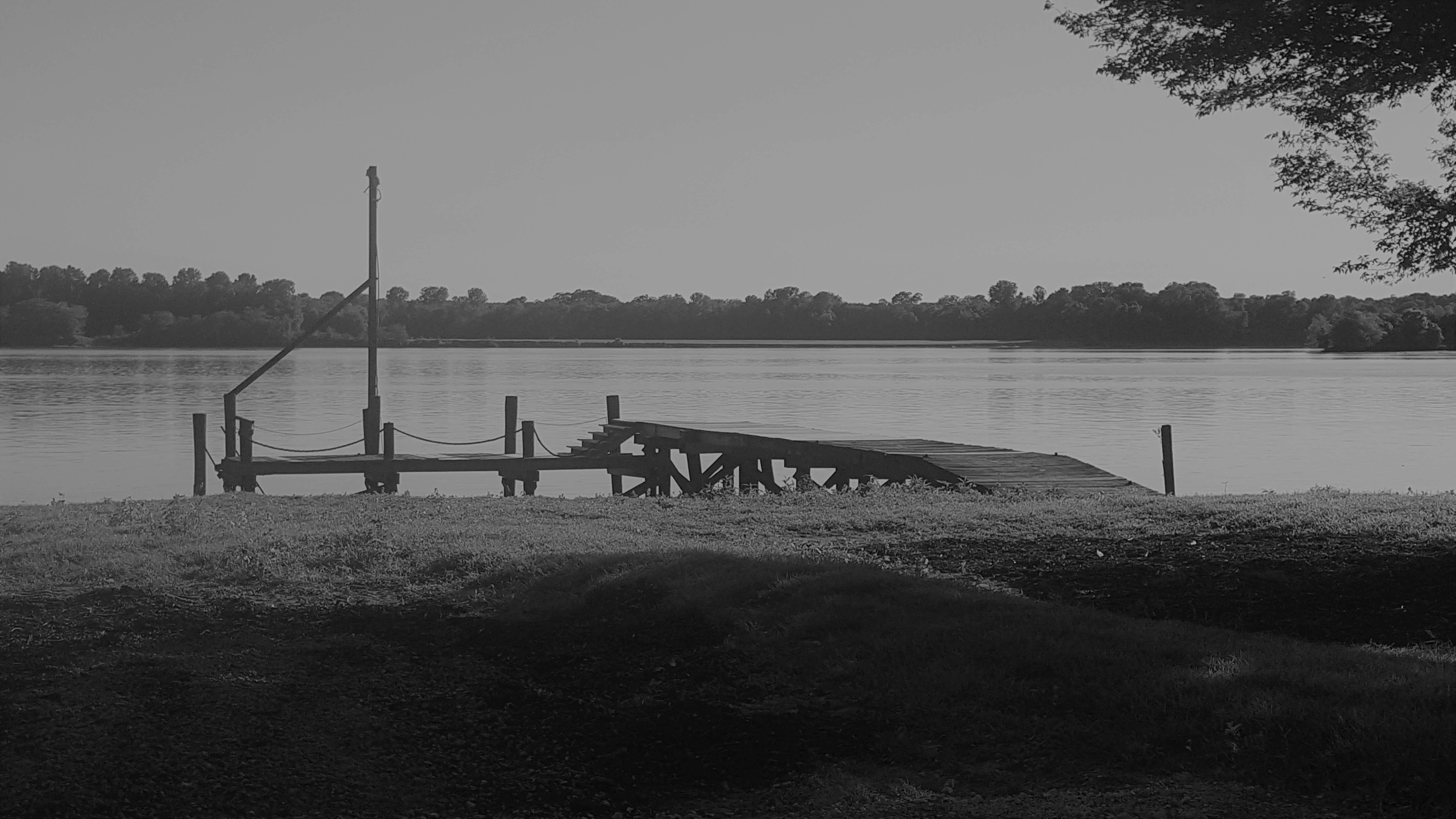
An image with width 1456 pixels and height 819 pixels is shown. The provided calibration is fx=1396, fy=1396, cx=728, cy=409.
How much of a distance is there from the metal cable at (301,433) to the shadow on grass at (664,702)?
98.8ft

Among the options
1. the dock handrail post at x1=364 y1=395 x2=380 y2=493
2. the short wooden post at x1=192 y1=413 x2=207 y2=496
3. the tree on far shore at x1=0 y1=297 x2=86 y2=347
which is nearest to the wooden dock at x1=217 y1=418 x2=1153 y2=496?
the dock handrail post at x1=364 y1=395 x2=380 y2=493

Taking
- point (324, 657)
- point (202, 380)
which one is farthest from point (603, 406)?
point (324, 657)

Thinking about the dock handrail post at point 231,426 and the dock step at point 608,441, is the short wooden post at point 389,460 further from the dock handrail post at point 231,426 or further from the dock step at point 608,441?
the dock step at point 608,441

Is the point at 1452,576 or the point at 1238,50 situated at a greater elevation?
the point at 1238,50

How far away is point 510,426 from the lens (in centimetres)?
2827

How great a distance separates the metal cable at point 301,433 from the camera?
37750 millimetres

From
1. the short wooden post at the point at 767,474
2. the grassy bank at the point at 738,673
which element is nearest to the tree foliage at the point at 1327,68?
the grassy bank at the point at 738,673

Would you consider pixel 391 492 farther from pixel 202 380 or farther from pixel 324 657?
pixel 202 380

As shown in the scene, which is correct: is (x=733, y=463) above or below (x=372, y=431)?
below

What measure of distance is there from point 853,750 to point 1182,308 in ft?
377

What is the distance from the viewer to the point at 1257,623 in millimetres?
7516

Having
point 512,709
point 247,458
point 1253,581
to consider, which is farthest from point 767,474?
point 512,709

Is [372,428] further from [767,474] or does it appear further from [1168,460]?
[1168,460]

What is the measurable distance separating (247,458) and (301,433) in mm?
15377
